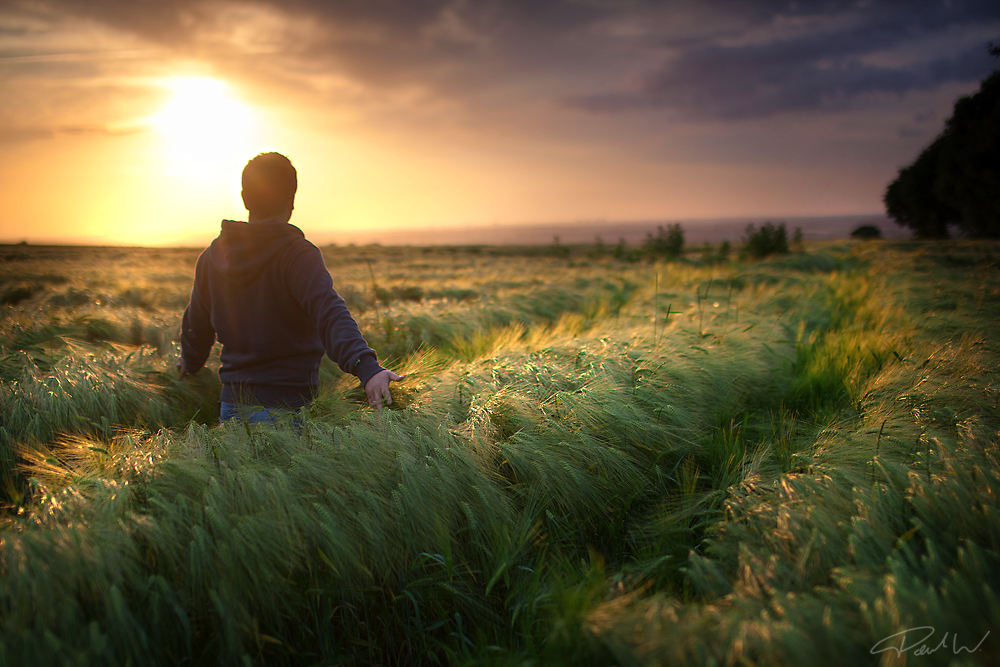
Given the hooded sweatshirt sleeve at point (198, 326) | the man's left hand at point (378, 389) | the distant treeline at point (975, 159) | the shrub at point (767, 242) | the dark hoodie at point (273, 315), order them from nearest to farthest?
the man's left hand at point (378, 389) < the dark hoodie at point (273, 315) < the hooded sweatshirt sleeve at point (198, 326) < the distant treeline at point (975, 159) < the shrub at point (767, 242)

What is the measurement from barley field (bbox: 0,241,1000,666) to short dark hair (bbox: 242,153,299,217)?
43.0 inches

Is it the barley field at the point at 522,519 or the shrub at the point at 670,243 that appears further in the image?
the shrub at the point at 670,243

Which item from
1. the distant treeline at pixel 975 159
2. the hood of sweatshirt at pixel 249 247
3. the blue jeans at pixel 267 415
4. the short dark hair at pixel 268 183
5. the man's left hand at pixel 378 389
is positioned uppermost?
the distant treeline at pixel 975 159

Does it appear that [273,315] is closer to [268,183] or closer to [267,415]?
[267,415]

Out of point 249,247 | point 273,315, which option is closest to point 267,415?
point 273,315

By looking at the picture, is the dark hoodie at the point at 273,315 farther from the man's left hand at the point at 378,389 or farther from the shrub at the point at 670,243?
the shrub at the point at 670,243

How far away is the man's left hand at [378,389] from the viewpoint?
6.68 feet

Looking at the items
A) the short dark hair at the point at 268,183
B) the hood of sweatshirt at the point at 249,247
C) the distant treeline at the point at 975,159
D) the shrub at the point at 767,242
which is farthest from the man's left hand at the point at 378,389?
the shrub at the point at 767,242

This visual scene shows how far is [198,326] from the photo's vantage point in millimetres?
2654

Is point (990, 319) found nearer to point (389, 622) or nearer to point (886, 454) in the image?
point (886, 454)

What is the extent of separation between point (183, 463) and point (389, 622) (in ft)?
3.12

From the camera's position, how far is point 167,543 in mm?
1335

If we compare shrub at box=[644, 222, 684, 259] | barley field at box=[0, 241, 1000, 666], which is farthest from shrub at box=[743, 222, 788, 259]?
barley field at box=[0, 241, 1000, 666]

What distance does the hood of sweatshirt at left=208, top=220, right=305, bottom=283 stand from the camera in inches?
89.2
